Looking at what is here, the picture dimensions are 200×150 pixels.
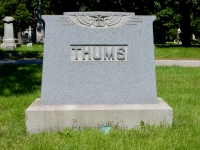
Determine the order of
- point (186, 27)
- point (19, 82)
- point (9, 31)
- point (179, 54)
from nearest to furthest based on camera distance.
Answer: point (19, 82), point (179, 54), point (9, 31), point (186, 27)

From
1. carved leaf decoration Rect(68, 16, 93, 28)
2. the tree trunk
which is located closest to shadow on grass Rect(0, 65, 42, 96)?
carved leaf decoration Rect(68, 16, 93, 28)

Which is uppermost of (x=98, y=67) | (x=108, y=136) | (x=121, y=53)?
(x=121, y=53)

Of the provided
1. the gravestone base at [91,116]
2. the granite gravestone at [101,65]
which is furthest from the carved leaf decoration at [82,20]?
the gravestone base at [91,116]

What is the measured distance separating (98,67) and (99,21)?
0.67m

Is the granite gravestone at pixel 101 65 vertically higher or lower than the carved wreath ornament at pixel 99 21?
lower

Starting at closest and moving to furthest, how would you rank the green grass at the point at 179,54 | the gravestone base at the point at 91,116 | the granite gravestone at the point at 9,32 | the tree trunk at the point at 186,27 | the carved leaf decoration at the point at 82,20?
the gravestone base at the point at 91,116 < the carved leaf decoration at the point at 82,20 < the green grass at the point at 179,54 < the tree trunk at the point at 186,27 < the granite gravestone at the point at 9,32

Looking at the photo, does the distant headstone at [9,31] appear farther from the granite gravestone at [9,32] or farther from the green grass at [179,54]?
the green grass at [179,54]

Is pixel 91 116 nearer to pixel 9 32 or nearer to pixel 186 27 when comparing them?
pixel 9 32

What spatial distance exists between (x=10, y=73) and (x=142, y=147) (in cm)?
793

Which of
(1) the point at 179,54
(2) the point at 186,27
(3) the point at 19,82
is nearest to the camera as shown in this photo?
(3) the point at 19,82

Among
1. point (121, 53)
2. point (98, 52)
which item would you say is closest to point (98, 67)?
point (98, 52)

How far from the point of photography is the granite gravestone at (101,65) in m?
4.45

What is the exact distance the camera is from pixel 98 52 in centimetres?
451

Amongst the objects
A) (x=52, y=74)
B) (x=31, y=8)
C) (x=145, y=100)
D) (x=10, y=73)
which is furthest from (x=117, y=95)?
(x=31, y=8)
